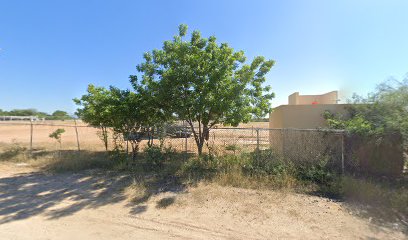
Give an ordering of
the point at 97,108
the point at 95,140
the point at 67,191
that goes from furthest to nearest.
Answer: the point at 95,140
the point at 97,108
the point at 67,191

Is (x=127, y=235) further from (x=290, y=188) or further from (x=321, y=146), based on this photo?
(x=321, y=146)

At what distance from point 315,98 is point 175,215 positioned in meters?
13.3

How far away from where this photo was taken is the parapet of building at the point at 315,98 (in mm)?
14471

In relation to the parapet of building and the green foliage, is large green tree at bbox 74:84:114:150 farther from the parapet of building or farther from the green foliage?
the parapet of building

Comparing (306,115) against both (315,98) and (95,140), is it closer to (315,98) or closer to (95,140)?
(315,98)

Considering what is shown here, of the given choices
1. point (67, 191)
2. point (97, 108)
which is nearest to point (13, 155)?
point (97, 108)

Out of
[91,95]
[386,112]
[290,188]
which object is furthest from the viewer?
[91,95]

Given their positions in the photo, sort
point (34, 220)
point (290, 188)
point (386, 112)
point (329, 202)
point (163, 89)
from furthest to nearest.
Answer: point (163, 89) < point (386, 112) < point (290, 188) < point (329, 202) < point (34, 220)

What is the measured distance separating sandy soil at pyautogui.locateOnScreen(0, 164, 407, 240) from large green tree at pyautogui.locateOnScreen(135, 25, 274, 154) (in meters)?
2.35

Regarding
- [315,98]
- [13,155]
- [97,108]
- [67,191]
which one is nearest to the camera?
[67,191]

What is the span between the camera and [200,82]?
24.5 feet

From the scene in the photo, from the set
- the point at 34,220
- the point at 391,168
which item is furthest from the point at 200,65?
the point at 391,168

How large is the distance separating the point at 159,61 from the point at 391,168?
6787mm

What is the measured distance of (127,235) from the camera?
4.08 metres
